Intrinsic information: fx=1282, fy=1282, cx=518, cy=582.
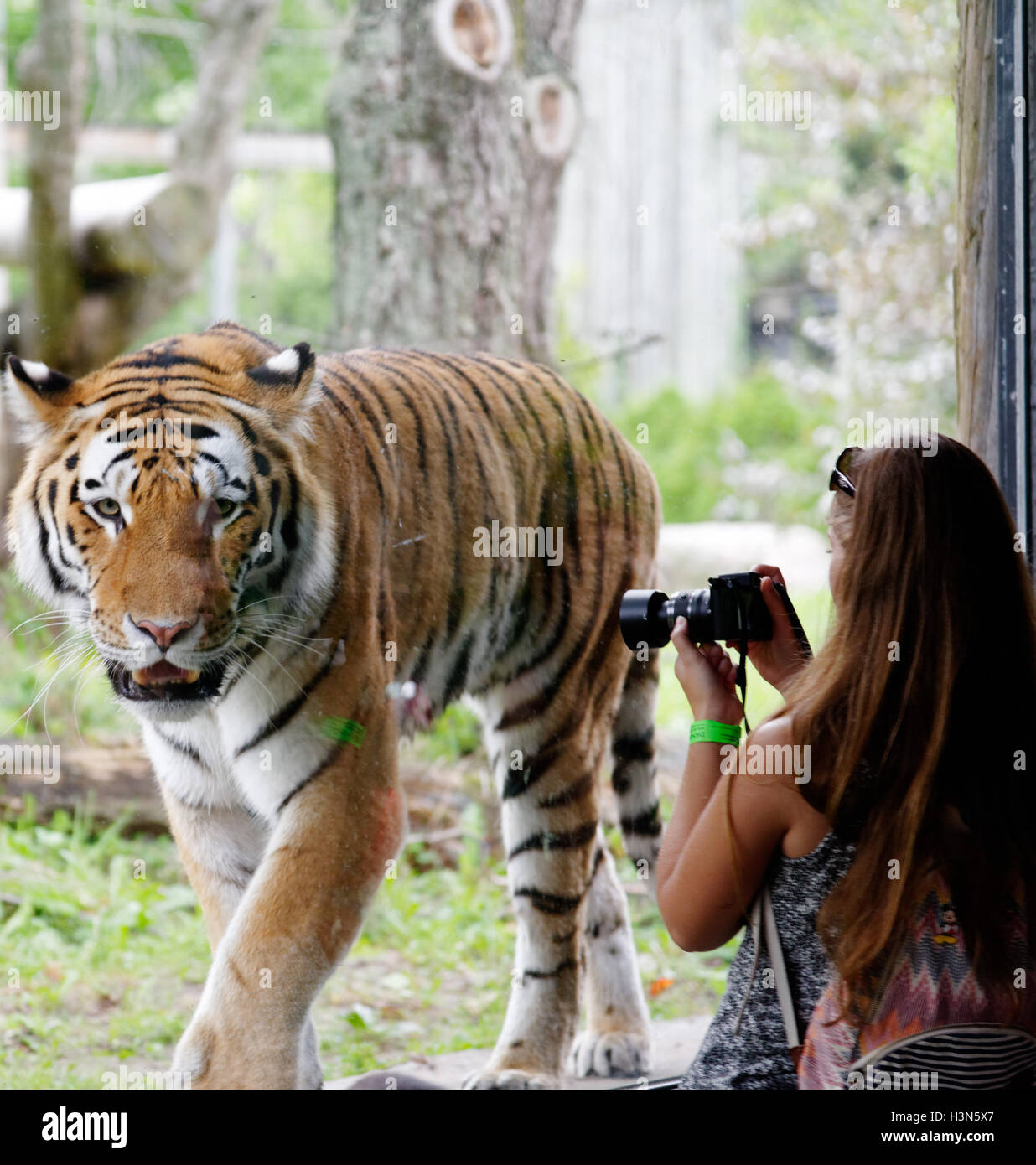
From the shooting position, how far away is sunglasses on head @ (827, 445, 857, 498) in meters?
1.81

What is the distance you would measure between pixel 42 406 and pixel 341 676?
2.14 feet

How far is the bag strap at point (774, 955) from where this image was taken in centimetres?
169

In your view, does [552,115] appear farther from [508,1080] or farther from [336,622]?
[508,1080]

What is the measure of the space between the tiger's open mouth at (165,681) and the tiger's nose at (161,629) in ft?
0.13

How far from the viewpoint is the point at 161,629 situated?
1957mm

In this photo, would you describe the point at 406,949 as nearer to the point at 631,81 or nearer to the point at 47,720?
the point at 47,720

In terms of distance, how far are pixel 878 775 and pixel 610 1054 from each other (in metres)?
1.26

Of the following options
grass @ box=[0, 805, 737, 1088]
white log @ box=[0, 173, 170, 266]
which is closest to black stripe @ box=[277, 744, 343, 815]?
grass @ box=[0, 805, 737, 1088]

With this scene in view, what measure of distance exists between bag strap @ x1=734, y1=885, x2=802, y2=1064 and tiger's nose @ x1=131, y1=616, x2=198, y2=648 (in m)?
Result: 0.94

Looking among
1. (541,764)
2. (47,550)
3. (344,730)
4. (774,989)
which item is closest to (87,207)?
(47,550)

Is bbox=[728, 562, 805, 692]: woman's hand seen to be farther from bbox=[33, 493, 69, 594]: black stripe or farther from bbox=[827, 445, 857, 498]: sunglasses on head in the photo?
bbox=[33, 493, 69, 594]: black stripe
